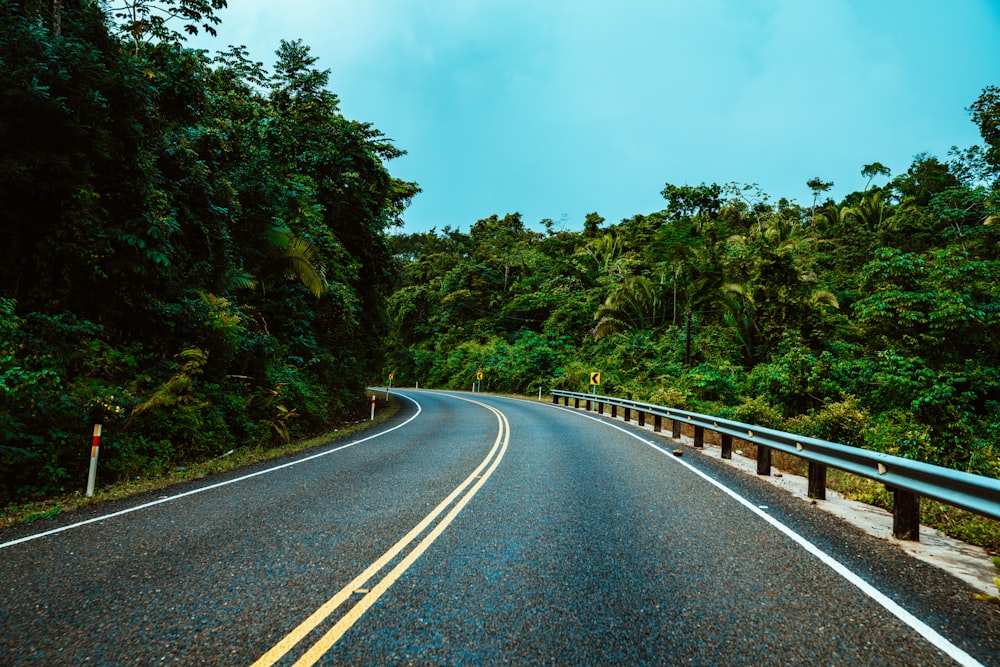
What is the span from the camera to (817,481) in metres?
6.43

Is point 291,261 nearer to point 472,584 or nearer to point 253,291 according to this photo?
point 253,291

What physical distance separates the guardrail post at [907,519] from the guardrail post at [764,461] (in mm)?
3193

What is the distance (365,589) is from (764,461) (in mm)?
Result: 7178

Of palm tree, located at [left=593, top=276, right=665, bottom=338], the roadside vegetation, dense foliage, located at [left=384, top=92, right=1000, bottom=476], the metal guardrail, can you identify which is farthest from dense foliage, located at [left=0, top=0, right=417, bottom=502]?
palm tree, located at [left=593, top=276, right=665, bottom=338]

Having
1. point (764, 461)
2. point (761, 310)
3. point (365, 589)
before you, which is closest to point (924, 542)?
point (764, 461)

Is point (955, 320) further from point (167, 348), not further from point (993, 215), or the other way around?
point (167, 348)

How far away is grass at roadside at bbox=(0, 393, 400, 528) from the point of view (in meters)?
A: 5.64

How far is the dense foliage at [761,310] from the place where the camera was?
1485 cm

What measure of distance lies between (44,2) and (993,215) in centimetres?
3754

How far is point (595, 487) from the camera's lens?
6922 mm

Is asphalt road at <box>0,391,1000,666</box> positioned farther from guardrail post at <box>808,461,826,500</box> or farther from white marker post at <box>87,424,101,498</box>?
white marker post at <box>87,424,101,498</box>

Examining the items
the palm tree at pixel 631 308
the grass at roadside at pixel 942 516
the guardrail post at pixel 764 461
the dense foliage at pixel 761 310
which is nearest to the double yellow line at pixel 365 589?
the guardrail post at pixel 764 461

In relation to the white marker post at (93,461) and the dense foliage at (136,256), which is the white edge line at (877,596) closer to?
the white marker post at (93,461)

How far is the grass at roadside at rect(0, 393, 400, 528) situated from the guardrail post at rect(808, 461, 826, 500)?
30.3ft
